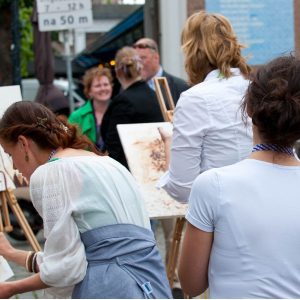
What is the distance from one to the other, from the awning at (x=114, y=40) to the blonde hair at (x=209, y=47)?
940 cm

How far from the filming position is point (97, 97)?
7.54 metres

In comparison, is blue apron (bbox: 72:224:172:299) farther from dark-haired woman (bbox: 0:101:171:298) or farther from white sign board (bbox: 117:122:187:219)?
white sign board (bbox: 117:122:187:219)

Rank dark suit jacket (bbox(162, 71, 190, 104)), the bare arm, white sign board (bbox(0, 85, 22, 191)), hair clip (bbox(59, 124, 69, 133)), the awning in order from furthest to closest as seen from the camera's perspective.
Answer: the awning → dark suit jacket (bbox(162, 71, 190, 104)) → white sign board (bbox(0, 85, 22, 191)) → hair clip (bbox(59, 124, 69, 133)) → the bare arm

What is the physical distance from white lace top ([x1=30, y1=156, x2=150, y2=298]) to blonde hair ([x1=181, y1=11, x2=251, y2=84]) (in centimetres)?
117

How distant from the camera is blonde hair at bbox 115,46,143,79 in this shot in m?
6.53

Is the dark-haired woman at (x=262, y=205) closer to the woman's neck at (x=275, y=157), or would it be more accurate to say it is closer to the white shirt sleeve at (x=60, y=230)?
the woman's neck at (x=275, y=157)

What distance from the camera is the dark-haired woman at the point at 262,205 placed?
251cm

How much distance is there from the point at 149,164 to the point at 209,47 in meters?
1.33

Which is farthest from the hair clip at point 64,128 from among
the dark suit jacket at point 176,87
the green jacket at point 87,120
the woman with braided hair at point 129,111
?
the green jacket at point 87,120

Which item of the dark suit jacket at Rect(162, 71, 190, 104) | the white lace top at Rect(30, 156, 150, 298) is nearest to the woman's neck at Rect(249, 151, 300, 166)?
the white lace top at Rect(30, 156, 150, 298)

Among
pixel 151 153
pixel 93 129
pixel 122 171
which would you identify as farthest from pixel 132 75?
pixel 122 171

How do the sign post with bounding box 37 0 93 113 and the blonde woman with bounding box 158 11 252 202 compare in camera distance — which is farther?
the sign post with bounding box 37 0 93 113

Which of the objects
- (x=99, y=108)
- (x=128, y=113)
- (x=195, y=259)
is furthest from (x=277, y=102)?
(x=99, y=108)

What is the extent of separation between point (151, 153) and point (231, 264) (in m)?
2.76
